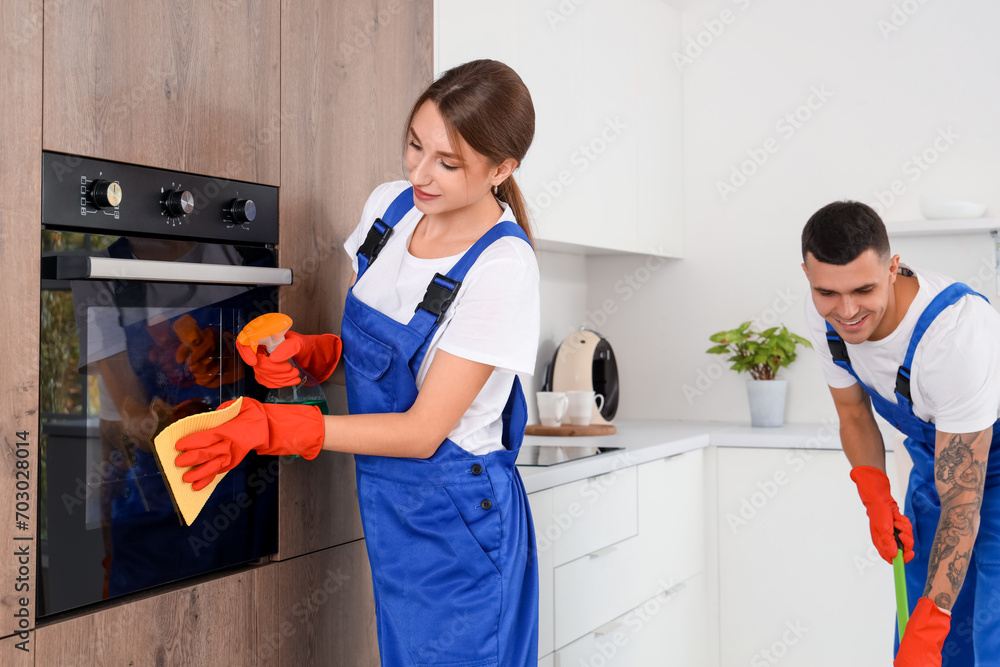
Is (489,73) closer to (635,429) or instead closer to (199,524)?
(199,524)

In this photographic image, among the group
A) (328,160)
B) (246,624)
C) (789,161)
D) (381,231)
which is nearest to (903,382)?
(381,231)

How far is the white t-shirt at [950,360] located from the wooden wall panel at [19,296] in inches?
52.2

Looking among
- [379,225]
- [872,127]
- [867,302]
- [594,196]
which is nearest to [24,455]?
[379,225]

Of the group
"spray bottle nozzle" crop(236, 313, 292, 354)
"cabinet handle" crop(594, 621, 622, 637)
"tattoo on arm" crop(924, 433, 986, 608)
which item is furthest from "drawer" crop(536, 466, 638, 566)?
"spray bottle nozzle" crop(236, 313, 292, 354)

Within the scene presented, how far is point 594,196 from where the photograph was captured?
2.55 meters

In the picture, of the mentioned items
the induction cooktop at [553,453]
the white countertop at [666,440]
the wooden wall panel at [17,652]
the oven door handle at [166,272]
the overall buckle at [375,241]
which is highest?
the overall buckle at [375,241]

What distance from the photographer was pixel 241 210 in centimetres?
119

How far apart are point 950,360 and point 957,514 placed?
0.25 meters

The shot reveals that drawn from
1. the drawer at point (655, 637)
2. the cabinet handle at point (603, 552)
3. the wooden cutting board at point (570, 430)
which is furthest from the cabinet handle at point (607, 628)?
the wooden cutting board at point (570, 430)

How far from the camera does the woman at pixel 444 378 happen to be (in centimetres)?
111

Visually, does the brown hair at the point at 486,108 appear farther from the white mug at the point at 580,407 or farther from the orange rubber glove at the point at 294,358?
the white mug at the point at 580,407

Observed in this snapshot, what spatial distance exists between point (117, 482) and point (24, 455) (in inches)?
5.3

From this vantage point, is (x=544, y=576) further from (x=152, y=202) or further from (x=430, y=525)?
(x=152, y=202)

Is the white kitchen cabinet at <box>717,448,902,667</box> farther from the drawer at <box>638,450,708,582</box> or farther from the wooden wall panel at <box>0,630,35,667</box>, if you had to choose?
the wooden wall panel at <box>0,630,35,667</box>
